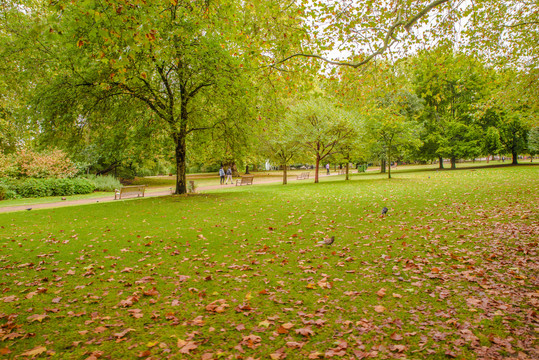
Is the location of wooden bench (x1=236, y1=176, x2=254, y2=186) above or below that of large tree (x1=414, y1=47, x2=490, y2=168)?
below

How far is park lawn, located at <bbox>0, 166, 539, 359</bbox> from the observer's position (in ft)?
10.2

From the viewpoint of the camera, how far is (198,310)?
3.92 m

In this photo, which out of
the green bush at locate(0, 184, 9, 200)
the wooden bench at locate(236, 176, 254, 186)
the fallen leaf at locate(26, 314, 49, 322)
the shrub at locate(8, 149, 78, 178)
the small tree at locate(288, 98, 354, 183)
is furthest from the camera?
the wooden bench at locate(236, 176, 254, 186)

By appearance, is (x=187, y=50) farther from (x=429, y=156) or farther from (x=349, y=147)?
(x=429, y=156)

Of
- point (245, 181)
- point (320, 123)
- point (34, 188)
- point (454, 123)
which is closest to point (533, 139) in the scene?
point (454, 123)

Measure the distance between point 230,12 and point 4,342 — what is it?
9349 mm

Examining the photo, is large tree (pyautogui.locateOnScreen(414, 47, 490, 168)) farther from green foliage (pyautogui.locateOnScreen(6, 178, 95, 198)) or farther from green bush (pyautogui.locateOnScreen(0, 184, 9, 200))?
green bush (pyautogui.locateOnScreen(0, 184, 9, 200))

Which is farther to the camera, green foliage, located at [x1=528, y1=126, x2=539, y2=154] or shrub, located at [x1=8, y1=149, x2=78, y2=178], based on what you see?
green foliage, located at [x1=528, y1=126, x2=539, y2=154]

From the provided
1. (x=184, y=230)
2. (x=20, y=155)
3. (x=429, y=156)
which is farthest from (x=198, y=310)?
(x=429, y=156)

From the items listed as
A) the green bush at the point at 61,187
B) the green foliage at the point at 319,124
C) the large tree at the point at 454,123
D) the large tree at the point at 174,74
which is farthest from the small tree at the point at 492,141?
the green bush at the point at 61,187

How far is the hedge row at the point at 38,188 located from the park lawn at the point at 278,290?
13.4 m

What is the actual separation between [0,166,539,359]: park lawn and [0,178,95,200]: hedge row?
43.9ft

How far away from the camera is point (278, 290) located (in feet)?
14.8

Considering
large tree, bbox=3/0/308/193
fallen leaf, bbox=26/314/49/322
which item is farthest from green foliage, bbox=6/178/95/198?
fallen leaf, bbox=26/314/49/322
